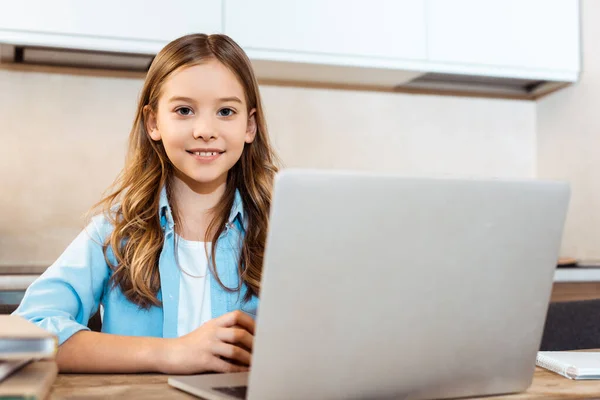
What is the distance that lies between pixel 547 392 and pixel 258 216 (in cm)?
70

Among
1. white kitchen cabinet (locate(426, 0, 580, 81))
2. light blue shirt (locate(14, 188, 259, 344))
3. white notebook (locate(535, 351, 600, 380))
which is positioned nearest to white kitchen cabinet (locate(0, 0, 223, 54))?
white kitchen cabinet (locate(426, 0, 580, 81))

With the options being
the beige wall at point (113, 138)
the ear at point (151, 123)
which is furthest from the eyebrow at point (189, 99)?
the beige wall at point (113, 138)

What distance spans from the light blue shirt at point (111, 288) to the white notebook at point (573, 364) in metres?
0.50

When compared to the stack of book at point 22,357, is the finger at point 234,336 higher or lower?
lower

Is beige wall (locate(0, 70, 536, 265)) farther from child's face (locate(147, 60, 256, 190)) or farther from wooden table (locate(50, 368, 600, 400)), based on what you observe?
wooden table (locate(50, 368, 600, 400))

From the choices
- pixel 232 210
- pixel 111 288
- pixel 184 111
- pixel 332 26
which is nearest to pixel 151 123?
pixel 184 111

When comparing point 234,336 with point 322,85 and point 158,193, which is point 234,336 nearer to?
point 158,193

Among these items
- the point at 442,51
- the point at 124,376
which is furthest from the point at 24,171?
the point at 124,376

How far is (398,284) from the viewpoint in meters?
0.62

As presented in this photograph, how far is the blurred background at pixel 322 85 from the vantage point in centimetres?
214

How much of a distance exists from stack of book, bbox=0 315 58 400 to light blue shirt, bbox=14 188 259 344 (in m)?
0.35

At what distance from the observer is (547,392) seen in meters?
0.74

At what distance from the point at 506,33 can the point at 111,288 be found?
5.84 ft

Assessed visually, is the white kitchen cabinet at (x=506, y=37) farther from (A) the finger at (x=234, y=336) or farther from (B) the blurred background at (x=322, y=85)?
(A) the finger at (x=234, y=336)
